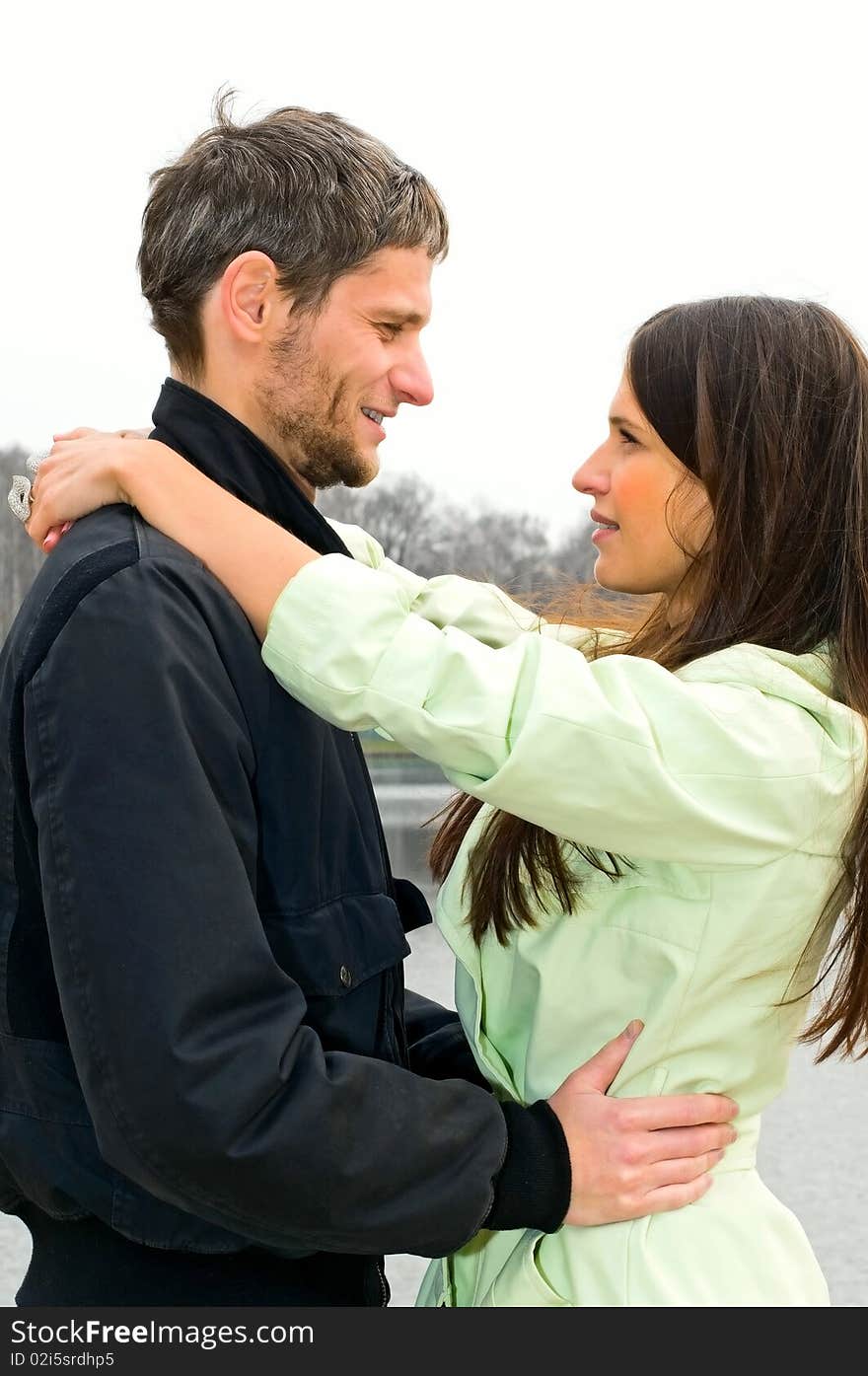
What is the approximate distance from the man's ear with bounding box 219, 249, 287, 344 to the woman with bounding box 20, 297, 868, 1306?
197 millimetres

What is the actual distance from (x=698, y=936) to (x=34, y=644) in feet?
1.93

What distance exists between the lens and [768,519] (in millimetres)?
1327

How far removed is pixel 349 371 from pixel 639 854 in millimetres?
539

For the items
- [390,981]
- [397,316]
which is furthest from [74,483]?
[390,981]

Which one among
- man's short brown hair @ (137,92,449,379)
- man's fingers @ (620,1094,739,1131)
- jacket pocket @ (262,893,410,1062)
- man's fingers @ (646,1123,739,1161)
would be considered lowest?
man's fingers @ (646,1123,739,1161)

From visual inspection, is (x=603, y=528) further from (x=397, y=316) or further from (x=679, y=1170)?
(x=679, y=1170)

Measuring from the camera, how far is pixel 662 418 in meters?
1.39

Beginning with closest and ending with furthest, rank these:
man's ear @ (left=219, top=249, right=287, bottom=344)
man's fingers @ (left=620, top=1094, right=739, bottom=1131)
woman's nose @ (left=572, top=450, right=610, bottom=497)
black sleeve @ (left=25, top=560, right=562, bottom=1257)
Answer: black sleeve @ (left=25, top=560, right=562, bottom=1257)
man's fingers @ (left=620, top=1094, right=739, bottom=1131)
man's ear @ (left=219, top=249, right=287, bottom=344)
woman's nose @ (left=572, top=450, right=610, bottom=497)

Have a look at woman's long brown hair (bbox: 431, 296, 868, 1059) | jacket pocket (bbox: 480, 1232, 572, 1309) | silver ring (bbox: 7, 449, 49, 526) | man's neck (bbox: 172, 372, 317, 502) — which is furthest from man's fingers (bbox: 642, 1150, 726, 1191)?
silver ring (bbox: 7, 449, 49, 526)

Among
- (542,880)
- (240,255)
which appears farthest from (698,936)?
(240,255)

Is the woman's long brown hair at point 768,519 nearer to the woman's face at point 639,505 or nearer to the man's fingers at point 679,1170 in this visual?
the woman's face at point 639,505

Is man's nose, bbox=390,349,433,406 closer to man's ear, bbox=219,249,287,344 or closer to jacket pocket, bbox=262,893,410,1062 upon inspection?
man's ear, bbox=219,249,287,344

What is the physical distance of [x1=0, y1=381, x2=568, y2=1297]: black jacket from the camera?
1.00m

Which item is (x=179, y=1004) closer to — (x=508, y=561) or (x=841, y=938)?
(x=841, y=938)
